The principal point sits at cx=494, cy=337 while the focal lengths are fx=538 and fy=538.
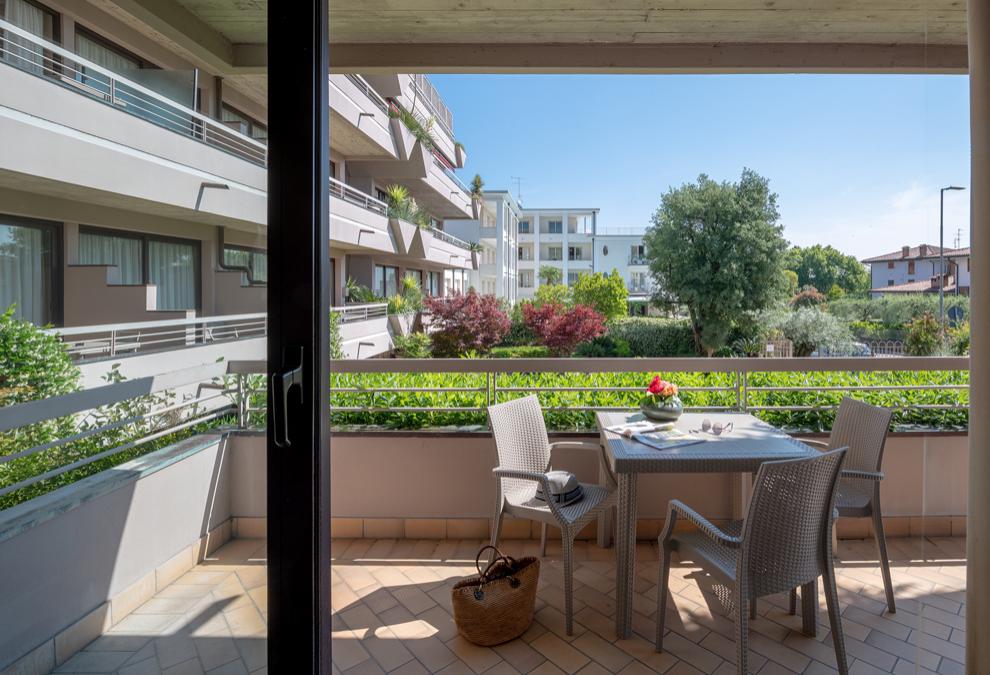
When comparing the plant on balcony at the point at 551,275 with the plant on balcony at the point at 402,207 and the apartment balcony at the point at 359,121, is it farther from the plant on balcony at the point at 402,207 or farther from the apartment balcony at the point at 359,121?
the apartment balcony at the point at 359,121

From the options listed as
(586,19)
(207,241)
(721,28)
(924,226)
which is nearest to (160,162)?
(207,241)

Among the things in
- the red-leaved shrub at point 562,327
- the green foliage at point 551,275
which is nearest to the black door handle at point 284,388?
the red-leaved shrub at point 562,327

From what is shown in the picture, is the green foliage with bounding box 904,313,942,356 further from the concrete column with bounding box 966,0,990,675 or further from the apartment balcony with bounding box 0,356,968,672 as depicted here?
the concrete column with bounding box 966,0,990,675

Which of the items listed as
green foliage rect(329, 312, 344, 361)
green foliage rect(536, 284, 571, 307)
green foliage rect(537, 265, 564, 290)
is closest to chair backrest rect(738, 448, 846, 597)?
green foliage rect(329, 312, 344, 361)

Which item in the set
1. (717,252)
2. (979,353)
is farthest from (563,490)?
(717,252)

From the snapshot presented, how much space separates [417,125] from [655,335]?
7.08 meters

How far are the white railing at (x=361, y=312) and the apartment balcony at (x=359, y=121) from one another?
292 cm

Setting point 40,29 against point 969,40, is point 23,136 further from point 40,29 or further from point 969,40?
point 969,40

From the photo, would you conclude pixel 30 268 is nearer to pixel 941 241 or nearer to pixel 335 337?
pixel 941 241

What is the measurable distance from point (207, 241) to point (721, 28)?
2407 mm

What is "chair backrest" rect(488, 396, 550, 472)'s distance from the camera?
8.05ft

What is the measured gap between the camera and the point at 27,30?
71cm

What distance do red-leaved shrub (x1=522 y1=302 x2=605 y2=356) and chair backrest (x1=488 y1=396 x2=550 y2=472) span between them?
8777 millimetres

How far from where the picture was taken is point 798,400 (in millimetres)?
3143
